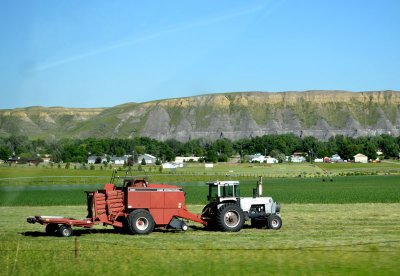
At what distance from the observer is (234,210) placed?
26.5 meters

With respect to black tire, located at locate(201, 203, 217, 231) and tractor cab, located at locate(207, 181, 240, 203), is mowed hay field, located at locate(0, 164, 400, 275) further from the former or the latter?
tractor cab, located at locate(207, 181, 240, 203)

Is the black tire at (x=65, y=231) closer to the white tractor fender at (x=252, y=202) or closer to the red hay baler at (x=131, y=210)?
the red hay baler at (x=131, y=210)

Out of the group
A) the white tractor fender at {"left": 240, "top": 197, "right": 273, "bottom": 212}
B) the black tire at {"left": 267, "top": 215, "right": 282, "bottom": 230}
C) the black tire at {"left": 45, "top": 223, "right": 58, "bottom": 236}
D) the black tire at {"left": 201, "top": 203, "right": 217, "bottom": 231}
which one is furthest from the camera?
the white tractor fender at {"left": 240, "top": 197, "right": 273, "bottom": 212}

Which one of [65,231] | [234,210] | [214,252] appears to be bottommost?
[214,252]

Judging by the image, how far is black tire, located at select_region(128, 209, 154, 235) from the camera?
2480 centimetres

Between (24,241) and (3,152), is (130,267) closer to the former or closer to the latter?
(24,241)

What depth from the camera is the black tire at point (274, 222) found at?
27.1m

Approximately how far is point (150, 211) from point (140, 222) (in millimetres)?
717

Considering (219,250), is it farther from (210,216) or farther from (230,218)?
(210,216)

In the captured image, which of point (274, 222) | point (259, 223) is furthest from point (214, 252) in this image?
point (259, 223)

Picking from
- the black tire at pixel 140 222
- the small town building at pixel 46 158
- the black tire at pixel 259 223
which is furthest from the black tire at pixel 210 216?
the small town building at pixel 46 158

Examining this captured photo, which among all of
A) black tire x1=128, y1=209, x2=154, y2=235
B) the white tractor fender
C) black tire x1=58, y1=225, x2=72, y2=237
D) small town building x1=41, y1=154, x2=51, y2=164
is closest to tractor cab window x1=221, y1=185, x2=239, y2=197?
the white tractor fender

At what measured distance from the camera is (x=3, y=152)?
34.5 m

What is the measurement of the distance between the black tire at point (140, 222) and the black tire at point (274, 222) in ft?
16.8
